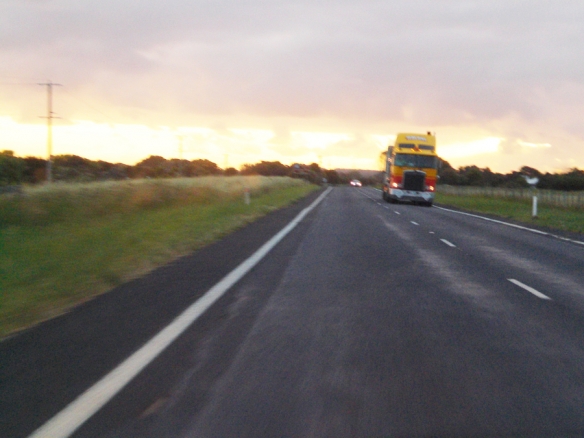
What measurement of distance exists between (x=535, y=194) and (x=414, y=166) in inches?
556

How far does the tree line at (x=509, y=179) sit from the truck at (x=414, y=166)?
109 ft

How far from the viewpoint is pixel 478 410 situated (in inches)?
201

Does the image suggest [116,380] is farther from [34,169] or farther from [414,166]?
[34,169]

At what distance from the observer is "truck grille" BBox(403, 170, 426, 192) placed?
44.3 m

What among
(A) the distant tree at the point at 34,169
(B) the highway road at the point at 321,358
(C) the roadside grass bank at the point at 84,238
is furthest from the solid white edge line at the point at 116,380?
(A) the distant tree at the point at 34,169

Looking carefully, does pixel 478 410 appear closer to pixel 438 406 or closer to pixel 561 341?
pixel 438 406

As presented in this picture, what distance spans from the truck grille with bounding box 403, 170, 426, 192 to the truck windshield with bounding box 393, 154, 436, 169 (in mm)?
482

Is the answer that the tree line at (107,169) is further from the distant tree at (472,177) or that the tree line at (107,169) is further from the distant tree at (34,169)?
the distant tree at (472,177)

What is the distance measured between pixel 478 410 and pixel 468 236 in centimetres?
1632

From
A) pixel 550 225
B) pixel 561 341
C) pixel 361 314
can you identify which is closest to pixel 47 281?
pixel 361 314

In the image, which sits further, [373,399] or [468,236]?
[468,236]

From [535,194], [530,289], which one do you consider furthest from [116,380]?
[535,194]

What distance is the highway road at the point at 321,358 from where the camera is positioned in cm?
488

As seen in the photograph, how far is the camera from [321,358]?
646cm
